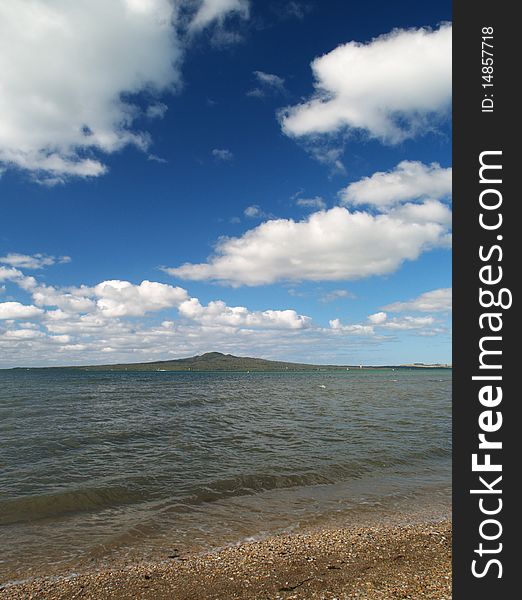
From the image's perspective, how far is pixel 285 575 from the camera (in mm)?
8516

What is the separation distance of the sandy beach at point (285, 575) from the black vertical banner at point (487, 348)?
2950 mm

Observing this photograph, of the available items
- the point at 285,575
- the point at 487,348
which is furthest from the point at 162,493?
the point at 487,348

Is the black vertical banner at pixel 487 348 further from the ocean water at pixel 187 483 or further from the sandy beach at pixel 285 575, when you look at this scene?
the ocean water at pixel 187 483

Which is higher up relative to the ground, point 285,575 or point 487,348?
point 487,348

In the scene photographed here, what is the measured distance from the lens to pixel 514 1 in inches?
219

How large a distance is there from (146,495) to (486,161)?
16.2m

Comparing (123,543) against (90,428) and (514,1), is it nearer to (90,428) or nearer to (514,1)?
(514,1)

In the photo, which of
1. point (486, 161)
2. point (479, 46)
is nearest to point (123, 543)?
point (486, 161)

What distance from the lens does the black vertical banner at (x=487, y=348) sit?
5.32 meters

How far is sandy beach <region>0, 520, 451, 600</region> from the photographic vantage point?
7805 millimetres

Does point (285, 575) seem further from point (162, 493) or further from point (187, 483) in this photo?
point (187, 483)

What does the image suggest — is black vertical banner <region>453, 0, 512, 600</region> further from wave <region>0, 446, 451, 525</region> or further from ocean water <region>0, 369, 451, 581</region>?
wave <region>0, 446, 451, 525</region>

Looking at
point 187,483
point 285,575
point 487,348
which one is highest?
point 487,348

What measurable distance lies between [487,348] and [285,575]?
689 centimetres
